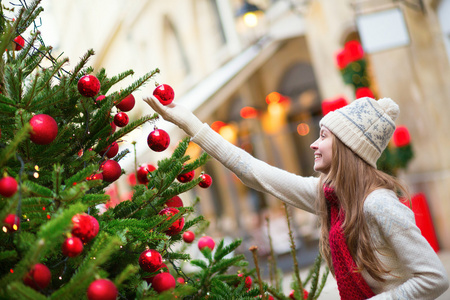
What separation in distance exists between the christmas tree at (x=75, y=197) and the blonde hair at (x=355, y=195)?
13.8 inches

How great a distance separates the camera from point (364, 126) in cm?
177

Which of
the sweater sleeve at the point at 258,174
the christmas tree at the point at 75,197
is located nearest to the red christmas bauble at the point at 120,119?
the christmas tree at the point at 75,197

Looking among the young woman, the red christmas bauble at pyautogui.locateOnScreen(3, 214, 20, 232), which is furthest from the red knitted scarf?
the red christmas bauble at pyautogui.locateOnScreen(3, 214, 20, 232)

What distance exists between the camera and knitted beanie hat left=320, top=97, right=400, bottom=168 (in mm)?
1772

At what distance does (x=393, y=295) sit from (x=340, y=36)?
7.47 m

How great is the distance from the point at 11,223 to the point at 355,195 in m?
1.17

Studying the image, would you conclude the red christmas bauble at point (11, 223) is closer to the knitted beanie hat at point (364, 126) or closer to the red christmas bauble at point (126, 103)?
the red christmas bauble at point (126, 103)

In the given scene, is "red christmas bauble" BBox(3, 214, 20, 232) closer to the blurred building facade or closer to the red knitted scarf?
the blurred building facade

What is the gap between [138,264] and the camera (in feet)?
4.29

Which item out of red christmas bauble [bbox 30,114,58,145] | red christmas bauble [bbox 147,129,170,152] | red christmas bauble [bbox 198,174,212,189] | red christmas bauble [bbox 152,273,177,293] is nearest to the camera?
red christmas bauble [bbox 30,114,58,145]

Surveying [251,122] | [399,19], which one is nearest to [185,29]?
[251,122]

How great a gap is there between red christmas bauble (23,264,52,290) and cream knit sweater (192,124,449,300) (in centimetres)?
90

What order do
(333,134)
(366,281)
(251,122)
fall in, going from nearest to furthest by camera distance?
(366,281)
(333,134)
(251,122)

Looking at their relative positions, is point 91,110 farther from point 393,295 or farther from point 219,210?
point 219,210
